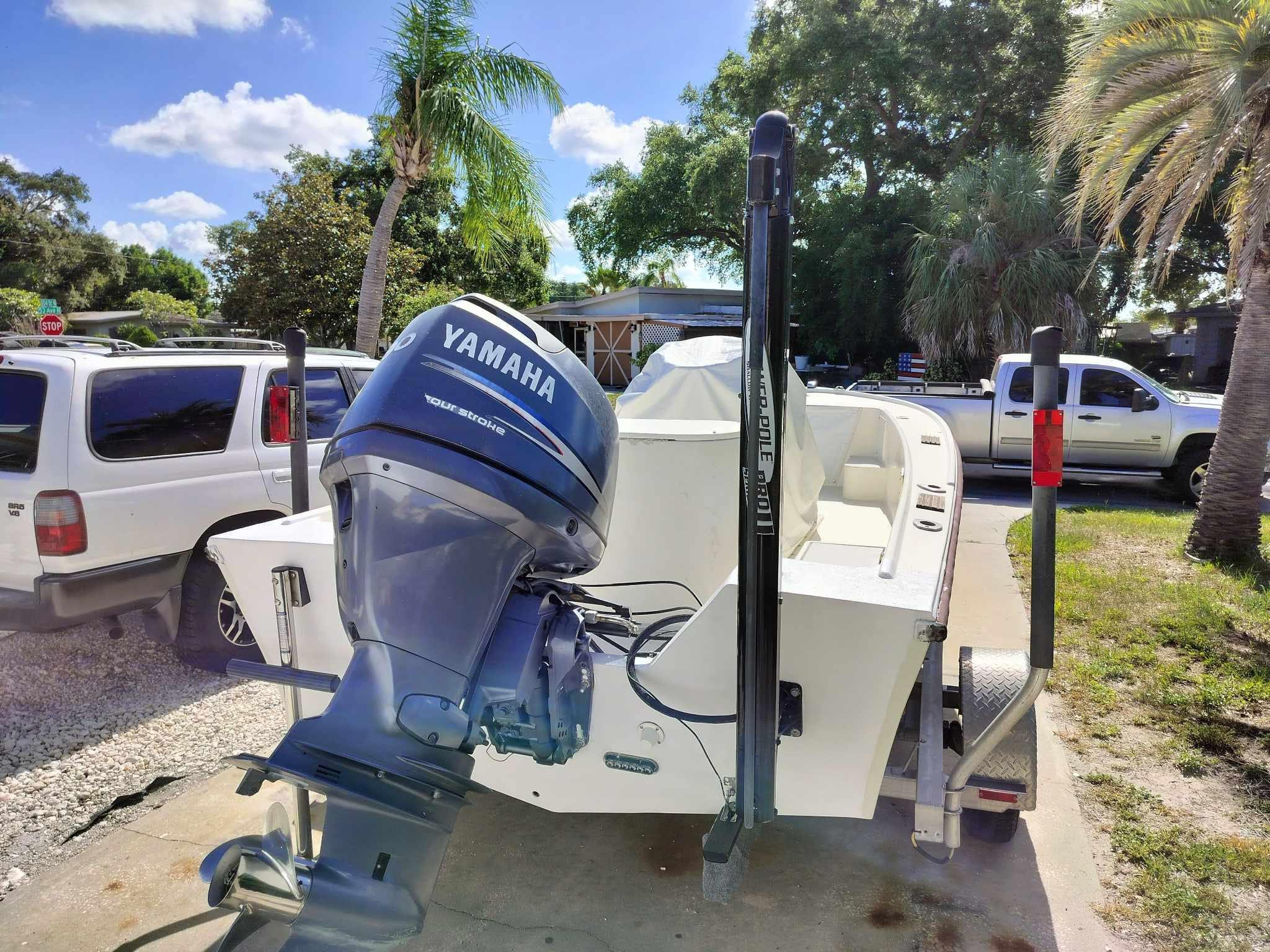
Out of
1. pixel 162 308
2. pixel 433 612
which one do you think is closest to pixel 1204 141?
pixel 433 612

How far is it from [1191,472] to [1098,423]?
1.16 m

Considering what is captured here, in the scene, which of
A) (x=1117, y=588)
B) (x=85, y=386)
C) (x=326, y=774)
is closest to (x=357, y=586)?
(x=326, y=774)

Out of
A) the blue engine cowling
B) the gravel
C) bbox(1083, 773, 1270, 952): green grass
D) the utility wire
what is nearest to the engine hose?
the blue engine cowling

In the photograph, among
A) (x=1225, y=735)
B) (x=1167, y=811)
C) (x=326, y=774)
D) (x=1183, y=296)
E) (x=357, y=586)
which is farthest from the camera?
(x=1183, y=296)

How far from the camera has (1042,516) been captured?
6.70ft

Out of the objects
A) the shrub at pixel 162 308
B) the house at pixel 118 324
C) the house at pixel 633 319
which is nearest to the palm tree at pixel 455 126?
the house at pixel 633 319

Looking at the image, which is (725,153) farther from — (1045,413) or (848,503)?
(1045,413)

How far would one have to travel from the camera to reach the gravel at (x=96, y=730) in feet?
10.4

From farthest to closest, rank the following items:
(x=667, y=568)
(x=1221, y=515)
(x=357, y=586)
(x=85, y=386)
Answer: (x=1221, y=515) < (x=85, y=386) < (x=667, y=568) < (x=357, y=586)

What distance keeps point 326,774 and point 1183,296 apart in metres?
30.6

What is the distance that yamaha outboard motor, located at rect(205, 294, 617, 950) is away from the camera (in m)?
1.63

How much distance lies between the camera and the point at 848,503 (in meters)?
4.58

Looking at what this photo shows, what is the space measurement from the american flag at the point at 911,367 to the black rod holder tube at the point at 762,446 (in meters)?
18.4

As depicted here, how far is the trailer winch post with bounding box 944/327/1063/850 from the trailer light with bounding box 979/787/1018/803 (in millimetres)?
470
